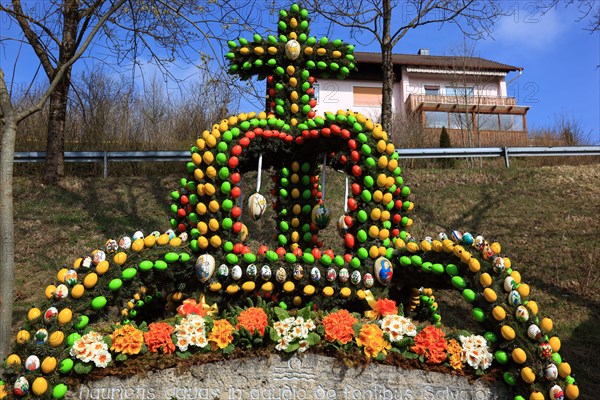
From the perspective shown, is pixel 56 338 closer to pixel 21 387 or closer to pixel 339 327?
pixel 21 387

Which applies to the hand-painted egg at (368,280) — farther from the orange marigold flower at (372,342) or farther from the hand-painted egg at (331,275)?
the orange marigold flower at (372,342)

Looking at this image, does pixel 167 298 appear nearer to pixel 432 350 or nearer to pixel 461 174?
pixel 432 350

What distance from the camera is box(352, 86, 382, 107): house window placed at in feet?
82.0

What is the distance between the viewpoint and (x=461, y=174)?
35.0 feet

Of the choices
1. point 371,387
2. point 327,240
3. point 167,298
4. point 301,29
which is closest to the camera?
point 371,387

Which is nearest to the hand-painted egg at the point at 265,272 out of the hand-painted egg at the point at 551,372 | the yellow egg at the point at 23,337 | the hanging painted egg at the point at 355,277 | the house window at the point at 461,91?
the hanging painted egg at the point at 355,277

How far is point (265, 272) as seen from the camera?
3812 millimetres

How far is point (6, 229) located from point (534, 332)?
4238 millimetres

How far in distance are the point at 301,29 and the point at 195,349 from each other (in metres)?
3.64

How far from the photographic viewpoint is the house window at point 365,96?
25000 millimetres

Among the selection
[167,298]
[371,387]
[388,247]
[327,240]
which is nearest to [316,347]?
[371,387]

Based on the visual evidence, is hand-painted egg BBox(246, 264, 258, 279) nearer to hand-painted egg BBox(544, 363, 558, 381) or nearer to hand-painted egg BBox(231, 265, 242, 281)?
hand-painted egg BBox(231, 265, 242, 281)

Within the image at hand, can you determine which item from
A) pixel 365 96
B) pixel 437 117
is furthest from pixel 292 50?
pixel 365 96

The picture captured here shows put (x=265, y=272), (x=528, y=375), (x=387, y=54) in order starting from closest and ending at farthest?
1. (x=528, y=375)
2. (x=265, y=272)
3. (x=387, y=54)
